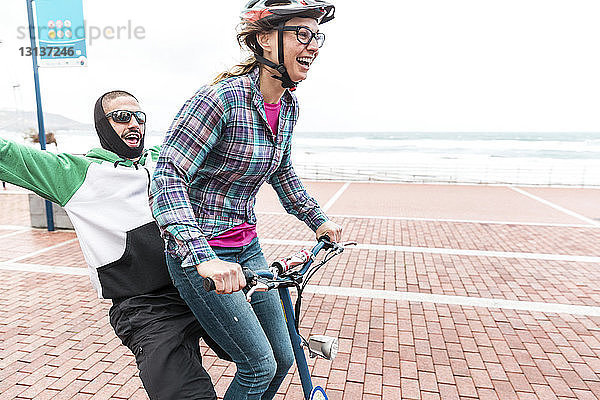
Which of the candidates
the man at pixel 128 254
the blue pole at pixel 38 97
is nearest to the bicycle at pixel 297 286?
the man at pixel 128 254

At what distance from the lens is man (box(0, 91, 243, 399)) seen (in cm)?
176

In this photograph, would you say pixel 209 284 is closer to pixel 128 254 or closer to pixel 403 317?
pixel 128 254

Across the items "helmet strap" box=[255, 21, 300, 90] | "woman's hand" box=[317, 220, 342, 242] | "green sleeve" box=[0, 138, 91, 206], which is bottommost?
"woman's hand" box=[317, 220, 342, 242]

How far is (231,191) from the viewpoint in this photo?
180 centimetres

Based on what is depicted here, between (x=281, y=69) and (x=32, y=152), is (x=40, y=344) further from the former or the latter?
(x=281, y=69)

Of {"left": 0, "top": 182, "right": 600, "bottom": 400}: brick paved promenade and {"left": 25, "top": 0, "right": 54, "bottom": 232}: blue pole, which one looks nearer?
{"left": 0, "top": 182, "right": 600, "bottom": 400}: brick paved promenade

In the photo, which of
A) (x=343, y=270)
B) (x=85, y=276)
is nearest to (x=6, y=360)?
(x=85, y=276)

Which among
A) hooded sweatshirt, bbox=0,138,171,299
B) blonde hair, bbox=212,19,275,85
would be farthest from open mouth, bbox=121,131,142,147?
blonde hair, bbox=212,19,275,85

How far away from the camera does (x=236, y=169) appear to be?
174 cm

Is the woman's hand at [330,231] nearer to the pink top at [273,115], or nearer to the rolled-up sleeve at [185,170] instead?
the pink top at [273,115]

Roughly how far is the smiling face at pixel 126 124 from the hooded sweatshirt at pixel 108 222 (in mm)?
161

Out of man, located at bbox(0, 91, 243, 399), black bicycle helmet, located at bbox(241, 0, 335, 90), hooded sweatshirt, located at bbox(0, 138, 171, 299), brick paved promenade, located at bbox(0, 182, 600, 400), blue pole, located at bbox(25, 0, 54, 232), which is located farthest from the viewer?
blue pole, located at bbox(25, 0, 54, 232)

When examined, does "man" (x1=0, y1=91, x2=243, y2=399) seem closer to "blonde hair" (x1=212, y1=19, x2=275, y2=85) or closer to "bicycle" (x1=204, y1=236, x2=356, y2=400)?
"bicycle" (x1=204, y1=236, x2=356, y2=400)

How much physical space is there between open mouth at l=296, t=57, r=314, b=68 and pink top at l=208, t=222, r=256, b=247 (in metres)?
0.68
